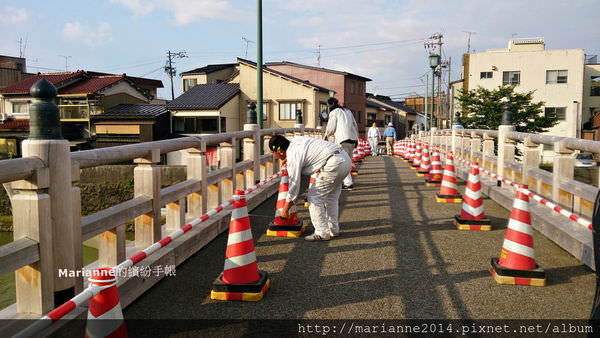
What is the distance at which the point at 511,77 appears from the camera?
1532 inches

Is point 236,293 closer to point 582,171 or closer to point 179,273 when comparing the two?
point 179,273

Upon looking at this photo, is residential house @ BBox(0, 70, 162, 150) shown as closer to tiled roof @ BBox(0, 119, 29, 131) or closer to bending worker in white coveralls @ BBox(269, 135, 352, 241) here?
tiled roof @ BBox(0, 119, 29, 131)

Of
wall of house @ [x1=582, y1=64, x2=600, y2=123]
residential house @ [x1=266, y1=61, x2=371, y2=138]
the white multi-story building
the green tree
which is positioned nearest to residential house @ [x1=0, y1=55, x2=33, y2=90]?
residential house @ [x1=266, y1=61, x2=371, y2=138]

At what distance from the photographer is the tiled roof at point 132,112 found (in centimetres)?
3234

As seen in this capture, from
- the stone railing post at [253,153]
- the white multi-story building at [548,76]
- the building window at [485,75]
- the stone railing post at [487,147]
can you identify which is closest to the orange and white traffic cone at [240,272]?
the stone railing post at [253,153]

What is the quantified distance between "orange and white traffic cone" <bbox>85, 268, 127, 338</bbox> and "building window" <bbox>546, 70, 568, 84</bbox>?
138 feet

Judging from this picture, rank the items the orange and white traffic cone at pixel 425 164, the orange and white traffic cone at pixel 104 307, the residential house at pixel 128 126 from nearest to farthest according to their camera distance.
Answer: the orange and white traffic cone at pixel 104 307 < the orange and white traffic cone at pixel 425 164 < the residential house at pixel 128 126

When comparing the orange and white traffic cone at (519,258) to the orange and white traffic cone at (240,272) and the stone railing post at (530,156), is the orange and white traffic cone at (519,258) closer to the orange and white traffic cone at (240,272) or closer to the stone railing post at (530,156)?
the orange and white traffic cone at (240,272)

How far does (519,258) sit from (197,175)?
3.58 meters

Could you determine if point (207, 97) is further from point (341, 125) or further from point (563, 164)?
point (563, 164)

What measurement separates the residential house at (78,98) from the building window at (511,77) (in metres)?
30.7

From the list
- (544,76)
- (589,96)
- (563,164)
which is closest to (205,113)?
(544,76)

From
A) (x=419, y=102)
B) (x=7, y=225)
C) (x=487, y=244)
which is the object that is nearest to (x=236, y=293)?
(x=487, y=244)

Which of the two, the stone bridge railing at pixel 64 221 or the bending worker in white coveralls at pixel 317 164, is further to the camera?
the bending worker in white coveralls at pixel 317 164
